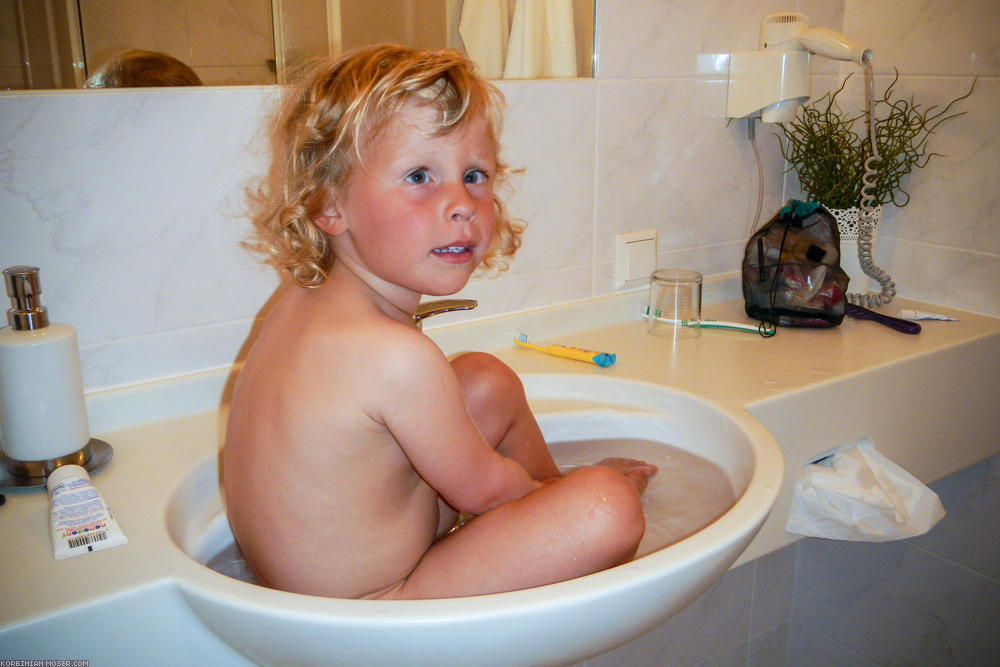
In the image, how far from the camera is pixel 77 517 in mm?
747

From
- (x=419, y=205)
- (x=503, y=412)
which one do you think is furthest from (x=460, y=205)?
(x=503, y=412)

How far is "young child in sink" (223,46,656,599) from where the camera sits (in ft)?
2.49

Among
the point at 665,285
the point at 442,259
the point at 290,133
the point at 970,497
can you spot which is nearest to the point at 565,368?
the point at 665,285

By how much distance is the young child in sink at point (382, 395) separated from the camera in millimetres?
760

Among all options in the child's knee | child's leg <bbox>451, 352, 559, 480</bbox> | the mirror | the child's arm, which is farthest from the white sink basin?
the mirror

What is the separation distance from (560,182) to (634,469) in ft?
1.50

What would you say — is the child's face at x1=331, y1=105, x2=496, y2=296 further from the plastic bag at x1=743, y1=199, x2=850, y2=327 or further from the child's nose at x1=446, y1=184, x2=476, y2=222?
the plastic bag at x1=743, y1=199, x2=850, y2=327

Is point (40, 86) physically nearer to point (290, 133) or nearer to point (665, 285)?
point (290, 133)

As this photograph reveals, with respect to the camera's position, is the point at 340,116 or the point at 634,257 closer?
the point at 340,116

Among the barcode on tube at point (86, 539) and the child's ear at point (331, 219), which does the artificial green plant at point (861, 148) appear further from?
the barcode on tube at point (86, 539)

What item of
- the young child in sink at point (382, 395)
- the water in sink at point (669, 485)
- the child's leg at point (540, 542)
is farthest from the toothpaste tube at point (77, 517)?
the water in sink at point (669, 485)

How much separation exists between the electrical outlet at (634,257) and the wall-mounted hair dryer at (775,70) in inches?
10.5

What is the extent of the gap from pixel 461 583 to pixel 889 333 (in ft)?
2.82

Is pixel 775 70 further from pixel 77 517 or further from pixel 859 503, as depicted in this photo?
pixel 77 517
